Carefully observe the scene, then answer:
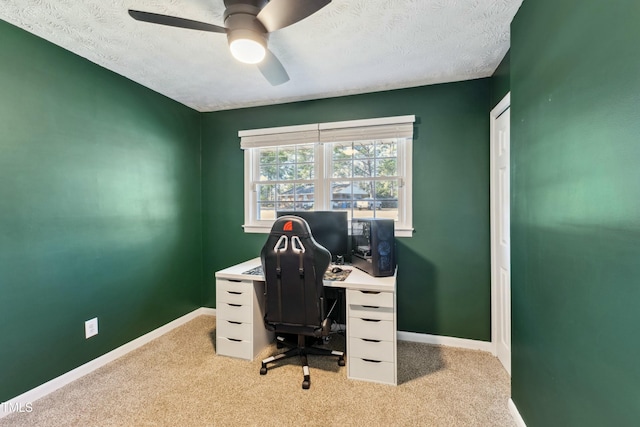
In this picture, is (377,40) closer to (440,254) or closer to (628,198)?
(628,198)

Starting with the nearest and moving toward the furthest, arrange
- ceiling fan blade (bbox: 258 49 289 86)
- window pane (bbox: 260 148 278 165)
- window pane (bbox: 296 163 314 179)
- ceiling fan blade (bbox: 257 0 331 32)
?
ceiling fan blade (bbox: 257 0 331 32) < ceiling fan blade (bbox: 258 49 289 86) < window pane (bbox: 296 163 314 179) < window pane (bbox: 260 148 278 165)

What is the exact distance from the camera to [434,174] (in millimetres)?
2555

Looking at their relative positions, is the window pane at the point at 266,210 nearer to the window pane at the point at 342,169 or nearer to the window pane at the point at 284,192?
the window pane at the point at 284,192

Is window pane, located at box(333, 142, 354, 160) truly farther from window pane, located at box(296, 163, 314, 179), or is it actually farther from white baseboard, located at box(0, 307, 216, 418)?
white baseboard, located at box(0, 307, 216, 418)

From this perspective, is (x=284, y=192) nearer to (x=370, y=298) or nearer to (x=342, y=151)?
(x=342, y=151)

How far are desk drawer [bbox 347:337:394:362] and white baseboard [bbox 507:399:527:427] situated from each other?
71cm

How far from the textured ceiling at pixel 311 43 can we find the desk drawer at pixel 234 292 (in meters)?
1.76

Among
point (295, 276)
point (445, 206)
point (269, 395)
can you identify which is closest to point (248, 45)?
point (295, 276)

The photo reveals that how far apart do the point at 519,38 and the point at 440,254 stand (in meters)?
1.68

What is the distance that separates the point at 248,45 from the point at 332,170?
5.19ft

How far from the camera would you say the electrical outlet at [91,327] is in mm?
2109

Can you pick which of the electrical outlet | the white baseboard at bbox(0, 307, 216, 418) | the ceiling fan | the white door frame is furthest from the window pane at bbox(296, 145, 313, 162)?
the electrical outlet

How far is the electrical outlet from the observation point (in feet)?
6.92

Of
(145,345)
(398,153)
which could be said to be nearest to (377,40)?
(398,153)
